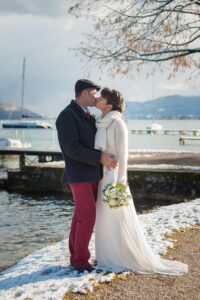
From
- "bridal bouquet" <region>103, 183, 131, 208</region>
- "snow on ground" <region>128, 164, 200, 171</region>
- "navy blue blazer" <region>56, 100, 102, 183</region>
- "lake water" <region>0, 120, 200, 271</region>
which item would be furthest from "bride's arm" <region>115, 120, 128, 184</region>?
"snow on ground" <region>128, 164, 200, 171</region>

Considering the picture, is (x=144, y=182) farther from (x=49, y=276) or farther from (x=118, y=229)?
(x=49, y=276)

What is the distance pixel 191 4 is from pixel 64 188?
35.4ft

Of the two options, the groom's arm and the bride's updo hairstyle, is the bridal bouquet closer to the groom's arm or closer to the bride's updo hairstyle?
the groom's arm

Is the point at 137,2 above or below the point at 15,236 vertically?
above

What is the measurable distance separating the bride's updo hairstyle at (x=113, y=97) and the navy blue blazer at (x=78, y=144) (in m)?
0.32

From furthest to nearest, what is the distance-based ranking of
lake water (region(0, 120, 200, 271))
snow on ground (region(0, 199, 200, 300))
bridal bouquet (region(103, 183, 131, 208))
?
lake water (region(0, 120, 200, 271)) < bridal bouquet (region(103, 183, 131, 208)) < snow on ground (region(0, 199, 200, 300))

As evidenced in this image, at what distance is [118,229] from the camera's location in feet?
20.2

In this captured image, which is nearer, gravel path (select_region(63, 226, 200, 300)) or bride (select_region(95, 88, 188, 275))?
gravel path (select_region(63, 226, 200, 300))

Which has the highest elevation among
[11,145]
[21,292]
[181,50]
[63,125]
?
[181,50]

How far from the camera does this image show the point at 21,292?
5.57 meters

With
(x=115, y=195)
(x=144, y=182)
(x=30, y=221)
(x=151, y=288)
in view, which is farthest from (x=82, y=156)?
(x=144, y=182)

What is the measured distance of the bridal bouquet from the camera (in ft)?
19.4

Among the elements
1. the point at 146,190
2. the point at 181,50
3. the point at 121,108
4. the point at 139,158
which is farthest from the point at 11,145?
the point at 121,108

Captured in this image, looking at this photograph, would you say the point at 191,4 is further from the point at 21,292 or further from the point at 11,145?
the point at 11,145
